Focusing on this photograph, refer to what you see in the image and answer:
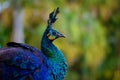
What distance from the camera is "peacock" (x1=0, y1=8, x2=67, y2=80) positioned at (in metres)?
3.35

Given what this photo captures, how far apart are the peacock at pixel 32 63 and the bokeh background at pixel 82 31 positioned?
215 inches

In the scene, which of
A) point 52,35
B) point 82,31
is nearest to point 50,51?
point 52,35

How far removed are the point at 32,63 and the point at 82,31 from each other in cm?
811

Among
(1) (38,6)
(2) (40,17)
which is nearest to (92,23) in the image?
(2) (40,17)

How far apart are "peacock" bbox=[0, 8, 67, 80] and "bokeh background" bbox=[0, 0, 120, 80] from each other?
17.9 feet

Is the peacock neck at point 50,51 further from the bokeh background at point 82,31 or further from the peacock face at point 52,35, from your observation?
the bokeh background at point 82,31

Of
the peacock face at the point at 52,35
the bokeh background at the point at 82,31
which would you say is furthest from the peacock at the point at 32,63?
the bokeh background at the point at 82,31

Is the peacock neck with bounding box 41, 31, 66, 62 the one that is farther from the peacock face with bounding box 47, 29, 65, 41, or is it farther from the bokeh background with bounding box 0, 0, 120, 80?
the bokeh background with bounding box 0, 0, 120, 80

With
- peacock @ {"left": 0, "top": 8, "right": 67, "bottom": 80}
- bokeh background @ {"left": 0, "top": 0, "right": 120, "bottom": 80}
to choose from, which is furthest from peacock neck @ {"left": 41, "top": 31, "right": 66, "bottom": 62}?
bokeh background @ {"left": 0, "top": 0, "right": 120, "bottom": 80}

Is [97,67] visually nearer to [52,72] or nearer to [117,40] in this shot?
[117,40]

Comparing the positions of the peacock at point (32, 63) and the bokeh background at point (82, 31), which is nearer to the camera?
the peacock at point (32, 63)

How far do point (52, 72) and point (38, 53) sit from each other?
0.45 ft

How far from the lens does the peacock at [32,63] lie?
3.35 metres

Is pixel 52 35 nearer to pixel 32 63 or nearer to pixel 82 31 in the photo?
pixel 32 63
